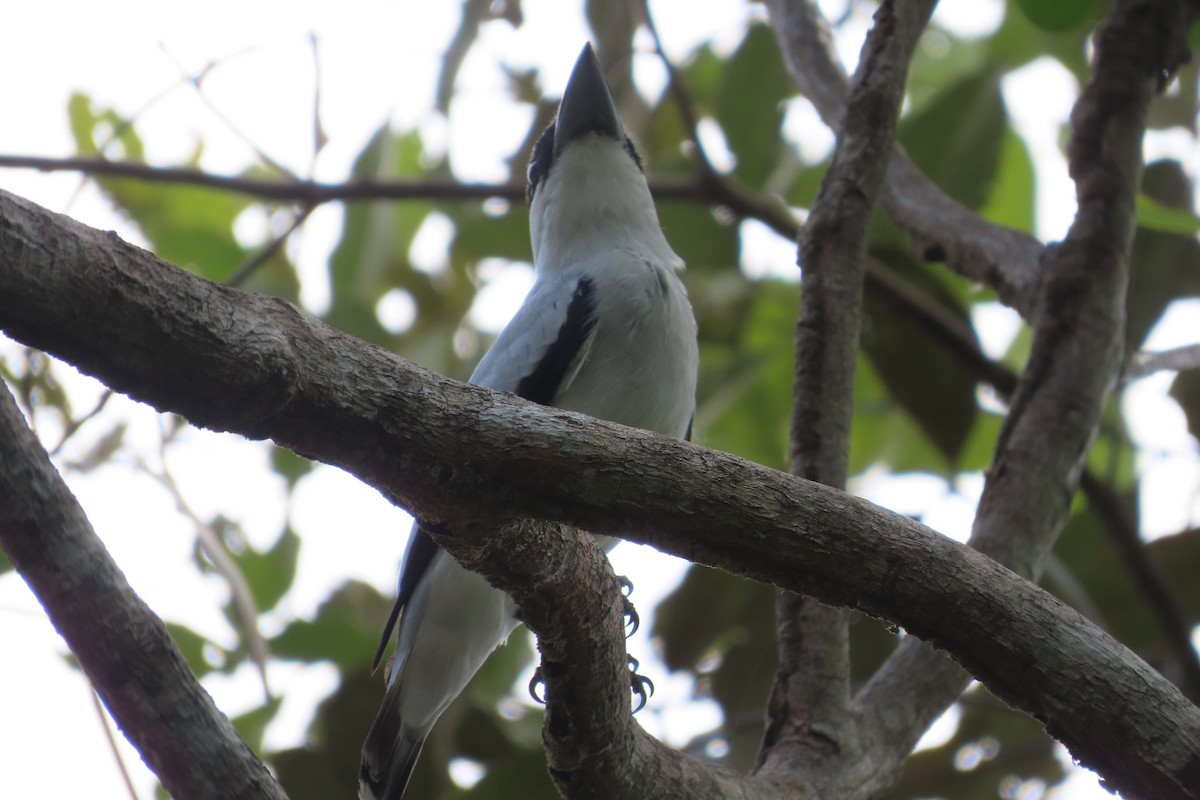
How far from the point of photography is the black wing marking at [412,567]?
3.03m

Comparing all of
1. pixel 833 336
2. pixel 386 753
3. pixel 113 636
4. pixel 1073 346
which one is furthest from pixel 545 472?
pixel 1073 346

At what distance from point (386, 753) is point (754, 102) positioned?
2.97 metres

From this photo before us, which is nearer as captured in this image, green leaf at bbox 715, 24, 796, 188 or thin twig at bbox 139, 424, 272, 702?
thin twig at bbox 139, 424, 272, 702

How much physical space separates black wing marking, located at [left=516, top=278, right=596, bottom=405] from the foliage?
44.0 inches

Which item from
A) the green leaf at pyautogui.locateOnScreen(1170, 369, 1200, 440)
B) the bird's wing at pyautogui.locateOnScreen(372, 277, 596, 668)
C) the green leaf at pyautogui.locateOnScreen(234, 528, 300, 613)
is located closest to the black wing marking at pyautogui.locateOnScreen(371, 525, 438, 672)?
the bird's wing at pyautogui.locateOnScreen(372, 277, 596, 668)

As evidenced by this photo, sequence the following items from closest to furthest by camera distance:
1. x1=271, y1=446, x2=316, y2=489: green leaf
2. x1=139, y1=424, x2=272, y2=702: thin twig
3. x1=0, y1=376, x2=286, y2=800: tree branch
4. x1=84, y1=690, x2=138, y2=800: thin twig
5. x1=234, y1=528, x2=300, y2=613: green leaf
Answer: x1=0, y1=376, x2=286, y2=800: tree branch, x1=84, y1=690, x2=138, y2=800: thin twig, x1=139, y1=424, x2=272, y2=702: thin twig, x1=234, y1=528, x2=300, y2=613: green leaf, x1=271, y1=446, x2=316, y2=489: green leaf

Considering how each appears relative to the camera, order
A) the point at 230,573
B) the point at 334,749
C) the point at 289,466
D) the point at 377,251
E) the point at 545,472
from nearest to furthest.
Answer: the point at 545,472, the point at 230,573, the point at 334,749, the point at 289,466, the point at 377,251

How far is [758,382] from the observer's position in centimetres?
484

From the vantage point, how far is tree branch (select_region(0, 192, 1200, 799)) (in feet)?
4.43

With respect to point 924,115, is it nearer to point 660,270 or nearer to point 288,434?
point 660,270

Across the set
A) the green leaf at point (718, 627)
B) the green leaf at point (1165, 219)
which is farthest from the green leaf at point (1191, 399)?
the green leaf at point (718, 627)

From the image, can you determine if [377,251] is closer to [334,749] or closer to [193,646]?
[193,646]

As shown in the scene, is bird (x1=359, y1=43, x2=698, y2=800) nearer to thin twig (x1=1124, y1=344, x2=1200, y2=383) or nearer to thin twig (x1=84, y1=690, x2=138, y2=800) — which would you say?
thin twig (x1=84, y1=690, x2=138, y2=800)

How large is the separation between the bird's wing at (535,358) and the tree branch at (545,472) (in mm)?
1276
